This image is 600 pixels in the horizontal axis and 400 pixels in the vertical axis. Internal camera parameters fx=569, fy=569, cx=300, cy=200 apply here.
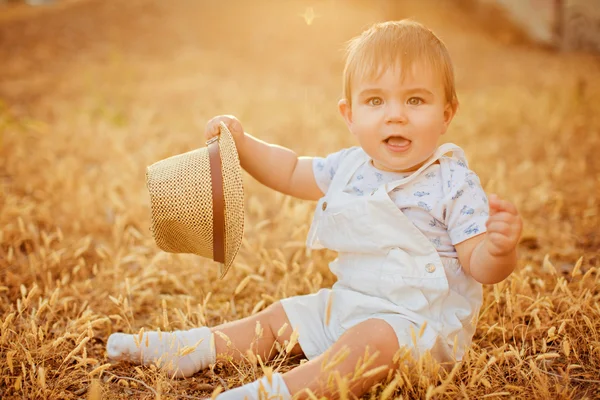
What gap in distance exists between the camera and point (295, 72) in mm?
8109

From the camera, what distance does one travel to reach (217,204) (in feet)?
6.11

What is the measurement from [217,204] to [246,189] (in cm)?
187

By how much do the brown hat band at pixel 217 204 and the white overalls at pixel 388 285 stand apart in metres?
0.33

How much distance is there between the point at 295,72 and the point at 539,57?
469cm

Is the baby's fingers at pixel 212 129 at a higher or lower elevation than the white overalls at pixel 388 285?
higher

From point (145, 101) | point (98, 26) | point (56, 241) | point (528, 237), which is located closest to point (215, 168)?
point (56, 241)

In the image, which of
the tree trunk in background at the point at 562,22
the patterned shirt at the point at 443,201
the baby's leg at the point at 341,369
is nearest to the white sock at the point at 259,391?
the baby's leg at the point at 341,369

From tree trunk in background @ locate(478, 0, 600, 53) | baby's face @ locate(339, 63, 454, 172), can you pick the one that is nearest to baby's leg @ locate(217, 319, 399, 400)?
baby's face @ locate(339, 63, 454, 172)

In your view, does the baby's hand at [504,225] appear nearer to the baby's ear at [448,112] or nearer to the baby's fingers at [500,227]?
the baby's fingers at [500,227]

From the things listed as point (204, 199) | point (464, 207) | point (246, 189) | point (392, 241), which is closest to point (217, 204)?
point (204, 199)

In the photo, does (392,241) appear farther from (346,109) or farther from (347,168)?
(346,109)

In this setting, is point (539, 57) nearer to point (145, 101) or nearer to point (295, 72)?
point (295, 72)

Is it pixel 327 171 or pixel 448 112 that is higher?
pixel 448 112

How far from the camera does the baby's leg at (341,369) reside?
158cm
